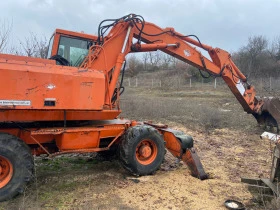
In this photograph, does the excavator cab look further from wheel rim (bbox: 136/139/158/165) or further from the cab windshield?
wheel rim (bbox: 136/139/158/165)

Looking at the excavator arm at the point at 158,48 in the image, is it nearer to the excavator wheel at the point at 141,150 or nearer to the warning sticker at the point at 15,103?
the excavator wheel at the point at 141,150

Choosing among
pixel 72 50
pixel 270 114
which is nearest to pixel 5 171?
pixel 72 50

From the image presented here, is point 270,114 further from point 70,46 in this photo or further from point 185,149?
point 70,46

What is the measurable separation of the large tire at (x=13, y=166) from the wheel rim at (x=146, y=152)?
7.13ft

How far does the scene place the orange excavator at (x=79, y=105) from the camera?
500 centimetres

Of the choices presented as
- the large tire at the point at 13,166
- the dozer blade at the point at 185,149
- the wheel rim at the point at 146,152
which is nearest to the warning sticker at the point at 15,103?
the large tire at the point at 13,166

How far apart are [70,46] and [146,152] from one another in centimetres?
267

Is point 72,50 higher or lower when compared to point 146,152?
higher

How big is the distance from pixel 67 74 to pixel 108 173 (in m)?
2.18

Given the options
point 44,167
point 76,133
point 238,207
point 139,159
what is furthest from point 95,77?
point 238,207

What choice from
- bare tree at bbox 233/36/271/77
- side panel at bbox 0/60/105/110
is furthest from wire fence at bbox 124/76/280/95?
side panel at bbox 0/60/105/110

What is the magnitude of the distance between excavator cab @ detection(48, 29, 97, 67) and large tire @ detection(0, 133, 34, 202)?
218cm

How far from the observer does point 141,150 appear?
6.43 m

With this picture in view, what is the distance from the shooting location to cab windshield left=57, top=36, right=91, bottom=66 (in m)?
6.66
